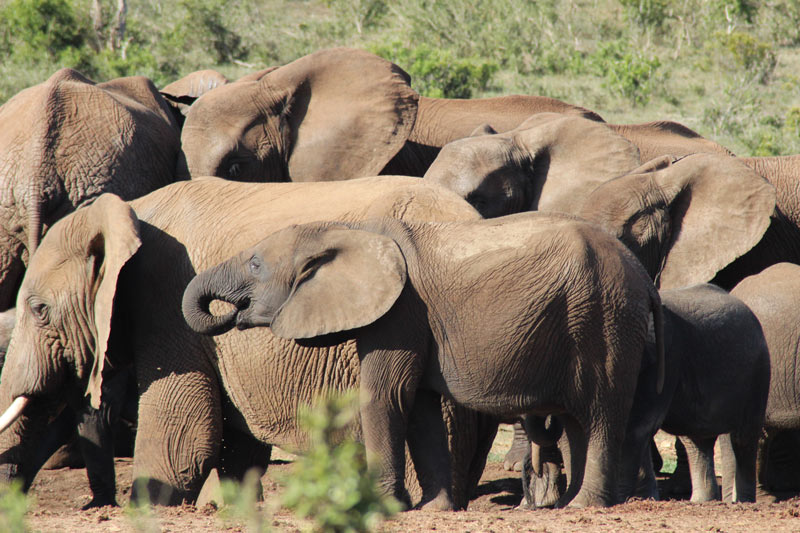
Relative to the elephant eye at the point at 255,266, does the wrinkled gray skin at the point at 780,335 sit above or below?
below

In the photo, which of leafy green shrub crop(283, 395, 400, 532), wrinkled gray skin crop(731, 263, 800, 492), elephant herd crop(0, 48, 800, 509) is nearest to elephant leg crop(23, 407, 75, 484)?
elephant herd crop(0, 48, 800, 509)

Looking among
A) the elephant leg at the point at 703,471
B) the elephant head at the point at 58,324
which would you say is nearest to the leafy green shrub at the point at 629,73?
the elephant leg at the point at 703,471

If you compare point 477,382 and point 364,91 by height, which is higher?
point 364,91

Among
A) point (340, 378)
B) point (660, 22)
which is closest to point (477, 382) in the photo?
point (340, 378)

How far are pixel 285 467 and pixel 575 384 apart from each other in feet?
9.53

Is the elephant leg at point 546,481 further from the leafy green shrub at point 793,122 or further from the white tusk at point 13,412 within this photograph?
the leafy green shrub at point 793,122

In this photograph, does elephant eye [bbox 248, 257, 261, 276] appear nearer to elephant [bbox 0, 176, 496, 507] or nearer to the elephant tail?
elephant [bbox 0, 176, 496, 507]

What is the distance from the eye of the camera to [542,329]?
14.4 ft

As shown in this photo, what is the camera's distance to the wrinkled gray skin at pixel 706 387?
5.12 meters

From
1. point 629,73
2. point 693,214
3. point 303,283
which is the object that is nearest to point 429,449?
point 303,283

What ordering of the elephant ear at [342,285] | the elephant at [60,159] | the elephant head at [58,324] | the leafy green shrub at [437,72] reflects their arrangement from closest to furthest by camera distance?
the elephant ear at [342,285], the elephant head at [58,324], the elephant at [60,159], the leafy green shrub at [437,72]

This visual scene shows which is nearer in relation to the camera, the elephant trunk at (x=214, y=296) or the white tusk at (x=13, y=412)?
the elephant trunk at (x=214, y=296)

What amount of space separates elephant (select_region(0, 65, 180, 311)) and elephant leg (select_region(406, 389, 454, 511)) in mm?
2554

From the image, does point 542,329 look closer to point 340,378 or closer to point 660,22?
point 340,378
